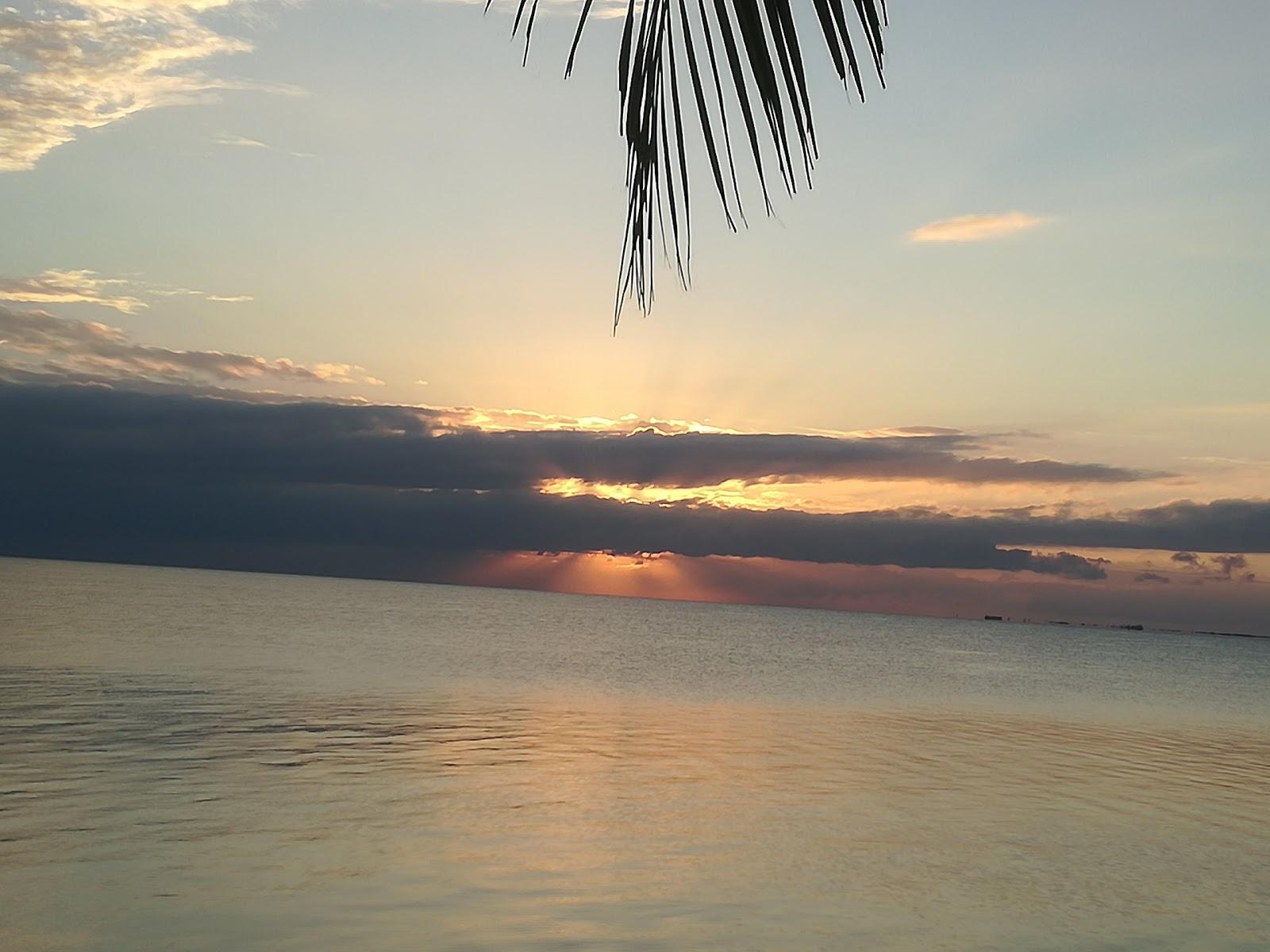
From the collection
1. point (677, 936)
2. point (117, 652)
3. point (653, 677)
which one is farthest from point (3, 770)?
point (653, 677)

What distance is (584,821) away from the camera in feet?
41.9

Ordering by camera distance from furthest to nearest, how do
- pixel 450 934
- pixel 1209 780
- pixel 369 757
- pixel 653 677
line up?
pixel 653 677 → pixel 1209 780 → pixel 369 757 → pixel 450 934

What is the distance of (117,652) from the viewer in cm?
3384

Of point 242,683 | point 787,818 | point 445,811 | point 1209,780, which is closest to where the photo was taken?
point 445,811

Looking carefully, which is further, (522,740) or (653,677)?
(653,677)

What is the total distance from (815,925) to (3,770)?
10106mm

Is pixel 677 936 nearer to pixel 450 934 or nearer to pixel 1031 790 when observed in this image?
pixel 450 934

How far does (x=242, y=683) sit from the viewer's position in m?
27.4

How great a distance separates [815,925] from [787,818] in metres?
4.20

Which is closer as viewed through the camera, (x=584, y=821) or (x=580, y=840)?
(x=580, y=840)

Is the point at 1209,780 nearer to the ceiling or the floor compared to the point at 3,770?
nearer to the floor

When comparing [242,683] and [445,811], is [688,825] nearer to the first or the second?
[445,811]

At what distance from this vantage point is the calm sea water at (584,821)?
9.05 meters

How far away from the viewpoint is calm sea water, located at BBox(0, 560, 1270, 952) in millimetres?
9047
